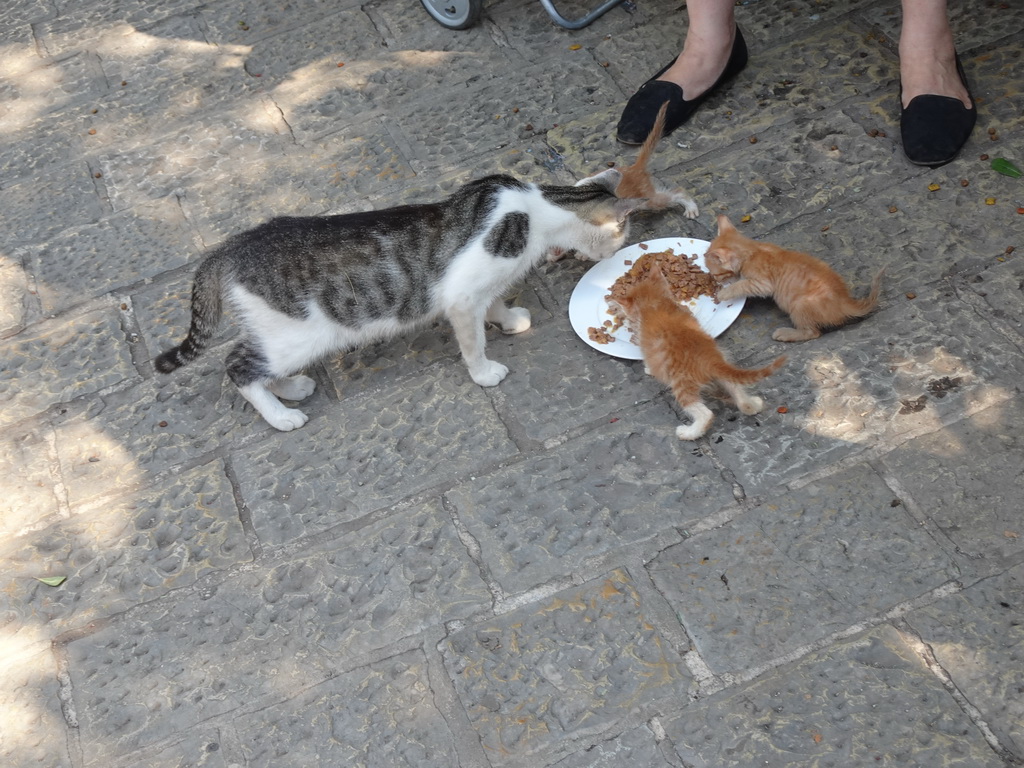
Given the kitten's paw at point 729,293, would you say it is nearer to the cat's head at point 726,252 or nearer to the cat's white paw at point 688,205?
the cat's head at point 726,252

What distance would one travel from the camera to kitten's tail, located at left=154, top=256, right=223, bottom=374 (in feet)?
9.00

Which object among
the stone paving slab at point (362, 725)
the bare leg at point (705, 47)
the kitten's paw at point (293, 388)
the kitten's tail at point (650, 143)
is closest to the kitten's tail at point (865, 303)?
the kitten's tail at point (650, 143)

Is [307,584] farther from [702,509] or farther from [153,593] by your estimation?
[702,509]

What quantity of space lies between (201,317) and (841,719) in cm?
207

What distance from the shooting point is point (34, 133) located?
13.5ft

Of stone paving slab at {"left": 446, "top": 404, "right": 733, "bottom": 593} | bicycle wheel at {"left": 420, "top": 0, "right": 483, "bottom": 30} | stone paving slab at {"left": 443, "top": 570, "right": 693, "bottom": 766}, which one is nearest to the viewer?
stone paving slab at {"left": 443, "top": 570, "right": 693, "bottom": 766}

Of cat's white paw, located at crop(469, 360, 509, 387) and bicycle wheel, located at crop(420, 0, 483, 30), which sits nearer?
cat's white paw, located at crop(469, 360, 509, 387)

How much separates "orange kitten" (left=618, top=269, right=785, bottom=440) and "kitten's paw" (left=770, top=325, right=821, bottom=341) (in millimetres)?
215

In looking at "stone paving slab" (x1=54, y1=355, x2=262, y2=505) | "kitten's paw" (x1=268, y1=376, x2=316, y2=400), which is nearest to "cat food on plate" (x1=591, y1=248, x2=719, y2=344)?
"kitten's paw" (x1=268, y1=376, x2=316, y2=400)

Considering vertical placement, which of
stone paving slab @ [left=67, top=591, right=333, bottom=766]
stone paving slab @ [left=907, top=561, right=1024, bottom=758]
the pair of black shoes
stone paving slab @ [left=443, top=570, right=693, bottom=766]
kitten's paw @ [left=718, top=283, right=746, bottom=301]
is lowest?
stone paving slab @ [left=67, top=591, right=333, bottom=766]

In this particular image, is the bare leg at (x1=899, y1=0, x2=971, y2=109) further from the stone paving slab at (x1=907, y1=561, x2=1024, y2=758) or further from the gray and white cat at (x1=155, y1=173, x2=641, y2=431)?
the stone paving slab at (x1=907, y1=561, x2=1024, y2=758)

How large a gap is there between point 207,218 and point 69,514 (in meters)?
1.32

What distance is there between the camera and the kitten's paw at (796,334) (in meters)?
2.77

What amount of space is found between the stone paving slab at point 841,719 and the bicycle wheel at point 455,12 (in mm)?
3079
